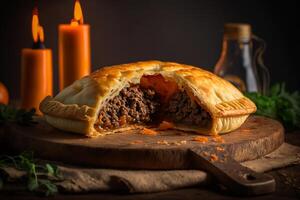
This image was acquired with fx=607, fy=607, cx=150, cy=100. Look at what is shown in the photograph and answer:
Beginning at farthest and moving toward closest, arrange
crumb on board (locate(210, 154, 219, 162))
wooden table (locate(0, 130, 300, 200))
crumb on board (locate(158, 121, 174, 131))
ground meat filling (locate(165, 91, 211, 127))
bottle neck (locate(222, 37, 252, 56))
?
bottle neck (locate(222, 37, 252, 56))
crumb on board (locate(158, 121, 174, 131))
ground meat filling (locate(165, 91, 211, 127))
crumb on board (locate(210, 154, 219, 162))
wooden table (locate(0, 130, 300, 200))

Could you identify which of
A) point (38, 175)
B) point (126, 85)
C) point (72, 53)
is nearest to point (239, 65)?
point (72, 53)

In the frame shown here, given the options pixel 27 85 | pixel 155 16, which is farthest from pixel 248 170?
pixel 155 16

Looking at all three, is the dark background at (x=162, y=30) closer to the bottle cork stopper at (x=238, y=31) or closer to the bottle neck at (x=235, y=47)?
the bottle neck at (x=235, y=47)

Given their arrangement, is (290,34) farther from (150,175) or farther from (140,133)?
(150,175)

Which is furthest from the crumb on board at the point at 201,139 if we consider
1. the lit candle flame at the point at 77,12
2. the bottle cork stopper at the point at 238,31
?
the lit candle flame at the point at 77,12

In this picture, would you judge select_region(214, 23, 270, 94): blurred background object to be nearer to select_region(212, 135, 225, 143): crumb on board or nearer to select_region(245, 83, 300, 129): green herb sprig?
select_region(245, 83, 300, 129): green herb sprig

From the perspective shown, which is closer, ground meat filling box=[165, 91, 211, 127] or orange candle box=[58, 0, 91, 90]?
ground meat filling box=[165, 91, 211, 127]

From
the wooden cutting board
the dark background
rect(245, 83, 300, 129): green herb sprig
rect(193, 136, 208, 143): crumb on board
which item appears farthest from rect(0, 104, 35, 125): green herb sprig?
the dark background
